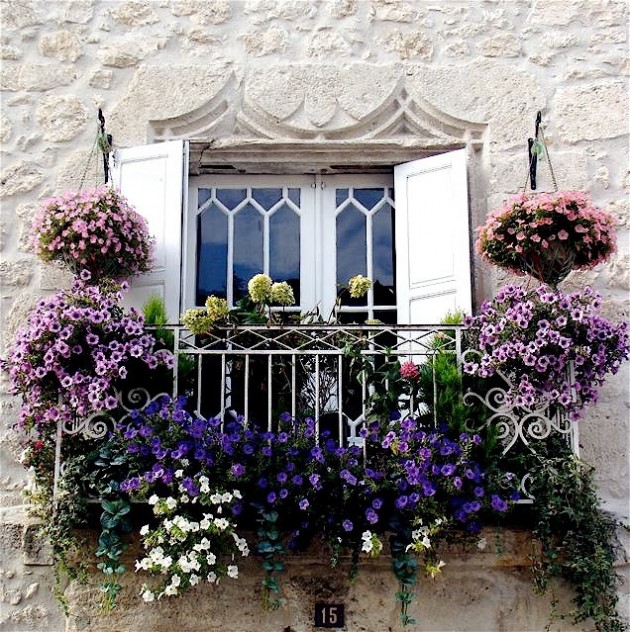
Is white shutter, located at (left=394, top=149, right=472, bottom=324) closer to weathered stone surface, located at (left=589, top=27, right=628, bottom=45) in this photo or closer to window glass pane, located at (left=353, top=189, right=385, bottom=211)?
window glass pane, located at (left=353, top=189, right=385, bottom=211)

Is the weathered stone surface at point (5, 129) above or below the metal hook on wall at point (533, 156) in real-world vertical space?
above

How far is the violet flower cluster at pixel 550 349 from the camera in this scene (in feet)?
15.7

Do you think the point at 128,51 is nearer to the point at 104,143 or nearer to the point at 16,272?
the point at 104,143

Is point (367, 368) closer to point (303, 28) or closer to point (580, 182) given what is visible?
point (580, 182)

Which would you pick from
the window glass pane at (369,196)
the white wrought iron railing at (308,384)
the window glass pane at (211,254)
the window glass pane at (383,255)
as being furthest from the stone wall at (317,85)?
the white wrought iron railing at (308,384)

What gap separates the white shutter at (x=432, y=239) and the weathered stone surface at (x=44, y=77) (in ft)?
6.53

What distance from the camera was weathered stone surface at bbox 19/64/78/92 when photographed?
5945mm

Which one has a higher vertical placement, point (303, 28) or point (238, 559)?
point (303, 28)

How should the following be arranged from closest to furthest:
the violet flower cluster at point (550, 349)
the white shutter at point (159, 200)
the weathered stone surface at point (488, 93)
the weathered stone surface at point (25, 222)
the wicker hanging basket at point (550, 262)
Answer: the violet flower cluster at point (550, 349) → the wicker hanging basket at point (550, 262) → the white shutter at point (159, 200) → the weathered stone surface at point (25, 222) → the weathered stone surface at point (488, 93)

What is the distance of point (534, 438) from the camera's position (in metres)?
4.90

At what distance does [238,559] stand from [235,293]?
1633mm

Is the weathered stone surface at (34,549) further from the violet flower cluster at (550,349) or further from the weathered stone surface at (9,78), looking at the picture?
the weathered stone surface at (9,78)

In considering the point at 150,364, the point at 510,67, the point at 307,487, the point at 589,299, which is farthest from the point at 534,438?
the point at 510,67

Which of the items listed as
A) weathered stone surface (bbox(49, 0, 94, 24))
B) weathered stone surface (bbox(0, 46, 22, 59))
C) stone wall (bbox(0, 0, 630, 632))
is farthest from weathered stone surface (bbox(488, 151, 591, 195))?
weathered stone surface (bbox(0, 46, 22, 59))
